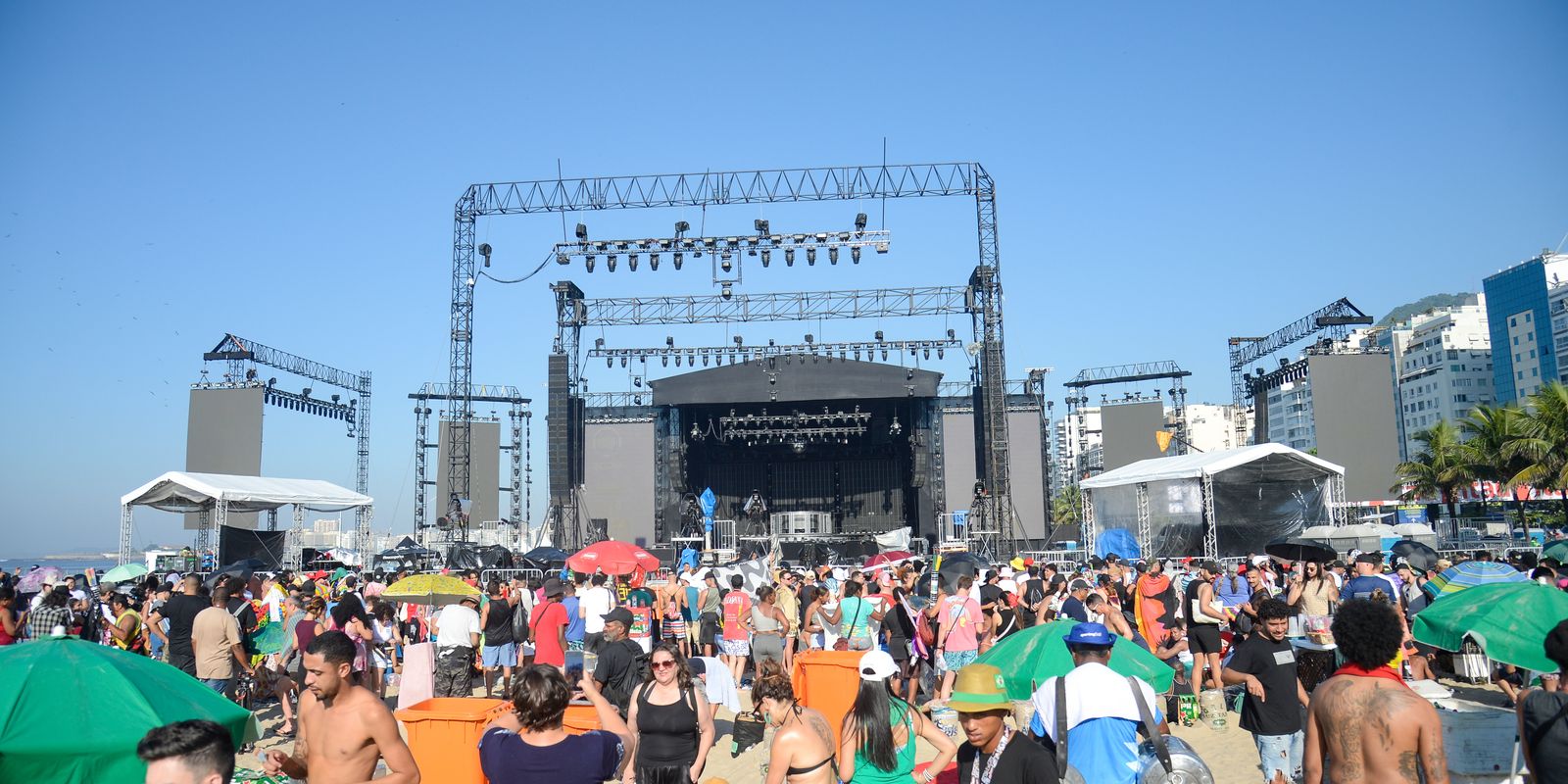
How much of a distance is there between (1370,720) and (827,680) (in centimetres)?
514

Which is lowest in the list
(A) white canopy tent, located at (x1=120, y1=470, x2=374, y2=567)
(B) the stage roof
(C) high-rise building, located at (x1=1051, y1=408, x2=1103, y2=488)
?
(A) white canopy tent, located at (x1=120, y1=470, x2=374, y2=567)

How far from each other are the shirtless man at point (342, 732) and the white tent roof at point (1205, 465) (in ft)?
72.2

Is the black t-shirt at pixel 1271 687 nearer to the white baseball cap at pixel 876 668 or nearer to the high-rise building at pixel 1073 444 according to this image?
the white baseball cap at pixel 876 668

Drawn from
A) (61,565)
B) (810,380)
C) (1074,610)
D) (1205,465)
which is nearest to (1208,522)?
(1205,465)

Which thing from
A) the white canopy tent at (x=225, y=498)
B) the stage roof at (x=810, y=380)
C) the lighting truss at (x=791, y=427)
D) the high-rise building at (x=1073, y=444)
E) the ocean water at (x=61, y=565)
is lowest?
the ocean water at (x=61, y=565)

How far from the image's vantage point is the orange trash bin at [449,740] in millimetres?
5520

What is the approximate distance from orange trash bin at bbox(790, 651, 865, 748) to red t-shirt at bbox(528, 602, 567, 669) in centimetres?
241

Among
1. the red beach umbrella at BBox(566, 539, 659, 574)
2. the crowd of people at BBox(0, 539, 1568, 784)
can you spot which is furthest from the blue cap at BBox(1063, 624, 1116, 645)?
the red beach umbrella at BBox(566, 539, 659, 574)

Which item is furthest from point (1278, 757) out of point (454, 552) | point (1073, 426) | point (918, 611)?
point (1073, 426)

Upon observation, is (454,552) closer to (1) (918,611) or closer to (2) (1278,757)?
(1) (918,611)

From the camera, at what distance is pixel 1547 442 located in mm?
28781

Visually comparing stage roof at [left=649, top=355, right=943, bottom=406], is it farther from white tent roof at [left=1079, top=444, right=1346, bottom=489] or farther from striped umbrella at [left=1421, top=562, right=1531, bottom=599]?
striped umbrella at [left=1421, top=562, right=1531, bottom=599]

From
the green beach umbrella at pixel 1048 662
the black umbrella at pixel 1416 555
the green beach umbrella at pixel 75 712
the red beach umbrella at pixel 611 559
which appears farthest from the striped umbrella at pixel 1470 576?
the green beach umbrella at pixel 75 712

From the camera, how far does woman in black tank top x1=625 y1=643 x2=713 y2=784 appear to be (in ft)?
16.3
